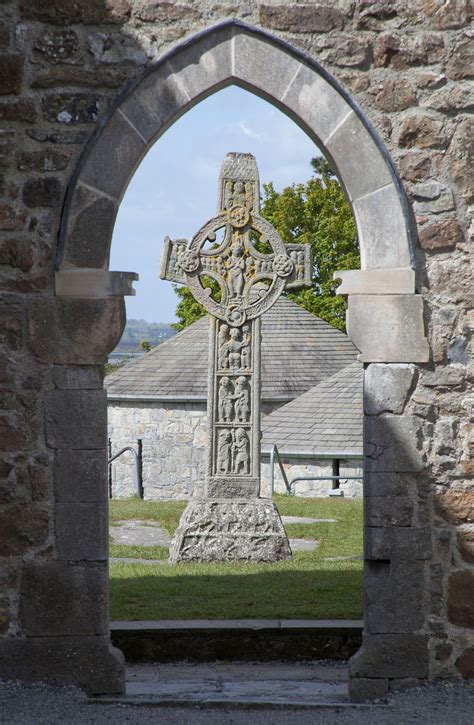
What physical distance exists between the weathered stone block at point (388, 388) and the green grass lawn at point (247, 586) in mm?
2150

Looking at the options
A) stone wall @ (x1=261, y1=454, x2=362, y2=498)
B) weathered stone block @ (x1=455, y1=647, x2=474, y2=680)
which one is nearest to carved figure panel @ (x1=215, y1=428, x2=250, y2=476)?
weathered stone block @ (x1=455, y1=647, x2=474, y2=680)

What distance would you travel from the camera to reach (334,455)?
15.9m

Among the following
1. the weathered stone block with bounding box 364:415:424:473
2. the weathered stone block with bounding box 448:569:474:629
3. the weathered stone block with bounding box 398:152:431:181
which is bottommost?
the weathered stone block with bounding box 448:569:474:629

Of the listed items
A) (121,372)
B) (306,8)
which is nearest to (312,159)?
(121,372)

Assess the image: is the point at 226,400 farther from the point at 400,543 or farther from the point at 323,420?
the point at 323,420

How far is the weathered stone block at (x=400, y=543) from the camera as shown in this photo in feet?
18.2

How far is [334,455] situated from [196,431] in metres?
3.94

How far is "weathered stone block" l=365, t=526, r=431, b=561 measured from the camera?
556 cm

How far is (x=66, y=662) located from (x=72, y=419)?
1161 millimetres

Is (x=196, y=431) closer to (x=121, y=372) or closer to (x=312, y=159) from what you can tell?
(x=121, y=372)

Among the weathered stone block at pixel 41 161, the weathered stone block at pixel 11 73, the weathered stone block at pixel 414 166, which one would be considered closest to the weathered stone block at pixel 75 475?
the weathered stone block at pixel 41 161

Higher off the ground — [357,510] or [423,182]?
[423,182]

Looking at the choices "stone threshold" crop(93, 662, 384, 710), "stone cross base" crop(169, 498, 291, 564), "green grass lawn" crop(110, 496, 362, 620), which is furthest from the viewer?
"stone cross base" crop(169, 498, 291, 564)

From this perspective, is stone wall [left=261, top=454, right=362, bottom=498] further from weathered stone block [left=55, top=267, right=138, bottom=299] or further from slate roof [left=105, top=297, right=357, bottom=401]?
weathered stone block [left=55, top=267, right=138, bottom=299]
